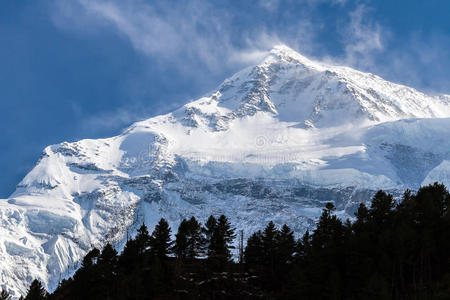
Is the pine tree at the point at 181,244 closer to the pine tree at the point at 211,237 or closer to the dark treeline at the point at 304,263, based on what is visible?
the dark treeline at the point at 304,263

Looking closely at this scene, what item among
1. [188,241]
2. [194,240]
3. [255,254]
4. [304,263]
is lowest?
[304,263]

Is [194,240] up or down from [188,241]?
up

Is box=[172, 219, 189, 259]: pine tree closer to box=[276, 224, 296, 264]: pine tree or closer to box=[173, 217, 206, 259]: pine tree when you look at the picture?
box=[173, 217, 206, 259]: pine tree

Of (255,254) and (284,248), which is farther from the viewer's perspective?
(255,254)

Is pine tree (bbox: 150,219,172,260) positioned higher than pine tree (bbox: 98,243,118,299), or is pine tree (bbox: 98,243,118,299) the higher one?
pine tree (bbox: 150,219,172,260)

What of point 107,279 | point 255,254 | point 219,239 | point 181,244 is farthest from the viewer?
point 255,254

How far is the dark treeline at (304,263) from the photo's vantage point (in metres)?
74.7

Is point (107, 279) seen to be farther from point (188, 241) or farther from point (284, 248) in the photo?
point (284, 248)

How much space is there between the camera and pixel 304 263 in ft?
285

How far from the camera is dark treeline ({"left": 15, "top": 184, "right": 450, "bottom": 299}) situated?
7469cm

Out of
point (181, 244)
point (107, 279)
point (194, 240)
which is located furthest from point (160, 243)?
point (107, 279)

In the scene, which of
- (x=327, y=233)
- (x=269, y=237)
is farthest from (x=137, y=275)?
(x=327, y=233)

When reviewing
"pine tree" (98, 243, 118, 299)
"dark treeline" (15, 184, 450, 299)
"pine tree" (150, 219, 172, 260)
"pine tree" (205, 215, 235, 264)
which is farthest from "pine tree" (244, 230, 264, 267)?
"pine tree" (98, 243, 118, 299)

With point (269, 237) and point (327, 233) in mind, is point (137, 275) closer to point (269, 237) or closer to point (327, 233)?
point (269, 237)
